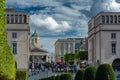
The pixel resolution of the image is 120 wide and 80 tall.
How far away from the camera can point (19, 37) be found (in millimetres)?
82938

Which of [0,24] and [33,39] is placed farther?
[33,39]

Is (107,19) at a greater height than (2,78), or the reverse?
(107,19)

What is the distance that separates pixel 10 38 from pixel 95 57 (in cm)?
1894

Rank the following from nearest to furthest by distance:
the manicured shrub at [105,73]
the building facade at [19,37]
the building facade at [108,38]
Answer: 1. the manicured shrub at [105,73]
2. the building facade at [19,37]
3. the building facade at [108,38]

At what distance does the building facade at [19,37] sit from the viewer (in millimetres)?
82312

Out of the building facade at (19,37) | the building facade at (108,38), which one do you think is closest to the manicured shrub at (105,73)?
the building facade at (19,37)

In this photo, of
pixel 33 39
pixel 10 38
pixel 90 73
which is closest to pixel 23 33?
pixel 10 38

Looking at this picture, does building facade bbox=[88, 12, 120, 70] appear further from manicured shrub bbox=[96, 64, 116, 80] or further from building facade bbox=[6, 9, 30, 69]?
manicured shrub bbox=[96, 64, 116, 80]

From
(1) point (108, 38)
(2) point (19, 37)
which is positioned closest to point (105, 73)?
(2) point (19, 37)

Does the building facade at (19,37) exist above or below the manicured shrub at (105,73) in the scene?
above

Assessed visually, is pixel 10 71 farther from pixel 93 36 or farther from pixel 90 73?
pixel 93 36

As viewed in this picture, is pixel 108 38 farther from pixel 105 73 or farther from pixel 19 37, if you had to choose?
pixel 105 73

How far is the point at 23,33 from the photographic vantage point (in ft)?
273

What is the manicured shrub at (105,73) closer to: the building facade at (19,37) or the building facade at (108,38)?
the building facade at (19,37)
